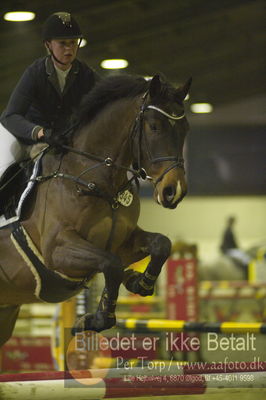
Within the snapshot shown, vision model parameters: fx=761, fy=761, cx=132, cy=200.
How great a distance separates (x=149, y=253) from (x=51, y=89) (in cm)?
90

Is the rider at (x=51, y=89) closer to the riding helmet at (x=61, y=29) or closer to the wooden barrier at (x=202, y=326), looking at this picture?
the riding helmet at (x=61, y=29)

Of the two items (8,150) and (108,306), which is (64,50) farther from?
(108,306)

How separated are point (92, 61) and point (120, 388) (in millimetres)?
3863

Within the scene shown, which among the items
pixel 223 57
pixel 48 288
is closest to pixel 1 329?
pixel 48 288

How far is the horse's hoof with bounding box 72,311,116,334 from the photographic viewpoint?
3320mm

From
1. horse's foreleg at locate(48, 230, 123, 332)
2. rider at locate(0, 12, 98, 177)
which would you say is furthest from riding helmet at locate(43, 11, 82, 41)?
horse's foreleg at locate(48, 230, 123, 332)

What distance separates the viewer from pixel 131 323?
4.73 metres

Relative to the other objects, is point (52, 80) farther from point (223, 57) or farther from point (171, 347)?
point (223, 57)

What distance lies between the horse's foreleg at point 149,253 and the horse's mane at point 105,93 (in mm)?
593

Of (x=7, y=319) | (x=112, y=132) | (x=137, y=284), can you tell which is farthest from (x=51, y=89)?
(x=7, y=319)

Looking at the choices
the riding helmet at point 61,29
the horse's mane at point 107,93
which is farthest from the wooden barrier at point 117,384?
the riding helmet at point 61,29

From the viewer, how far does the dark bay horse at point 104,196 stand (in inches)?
127

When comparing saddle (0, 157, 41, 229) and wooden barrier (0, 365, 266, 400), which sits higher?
saddle (0, 157, 41, 229)

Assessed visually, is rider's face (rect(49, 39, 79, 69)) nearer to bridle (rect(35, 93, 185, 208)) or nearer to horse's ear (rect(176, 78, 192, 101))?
bridle (rect(35, 93, 185, 208))
